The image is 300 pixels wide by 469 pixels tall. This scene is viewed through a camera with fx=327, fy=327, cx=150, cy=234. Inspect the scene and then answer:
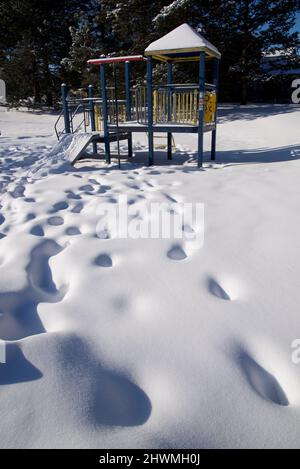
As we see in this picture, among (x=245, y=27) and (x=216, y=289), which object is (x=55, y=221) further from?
(x=245, y=27)

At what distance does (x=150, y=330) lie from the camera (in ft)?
6.83

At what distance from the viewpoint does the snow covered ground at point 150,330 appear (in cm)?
147

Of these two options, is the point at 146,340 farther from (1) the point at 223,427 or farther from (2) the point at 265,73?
(2) the point at 265,73

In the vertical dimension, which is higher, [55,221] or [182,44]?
[182,44]

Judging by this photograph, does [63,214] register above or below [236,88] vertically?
below

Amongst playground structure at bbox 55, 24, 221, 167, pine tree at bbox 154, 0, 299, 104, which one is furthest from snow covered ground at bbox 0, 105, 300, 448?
pine tree at bbox 154, 0, 299, 104

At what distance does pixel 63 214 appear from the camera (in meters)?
4.16

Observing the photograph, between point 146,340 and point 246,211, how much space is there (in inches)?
98.3

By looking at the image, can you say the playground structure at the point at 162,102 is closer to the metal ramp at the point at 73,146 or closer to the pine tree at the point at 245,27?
the metal ramp at the point at 73,146

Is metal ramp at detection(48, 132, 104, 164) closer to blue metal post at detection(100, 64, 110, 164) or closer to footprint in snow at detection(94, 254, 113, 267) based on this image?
blue metal post at detection(100, 64, 110, 164)

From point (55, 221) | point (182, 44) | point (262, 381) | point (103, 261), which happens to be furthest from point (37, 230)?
point (182, 44)
